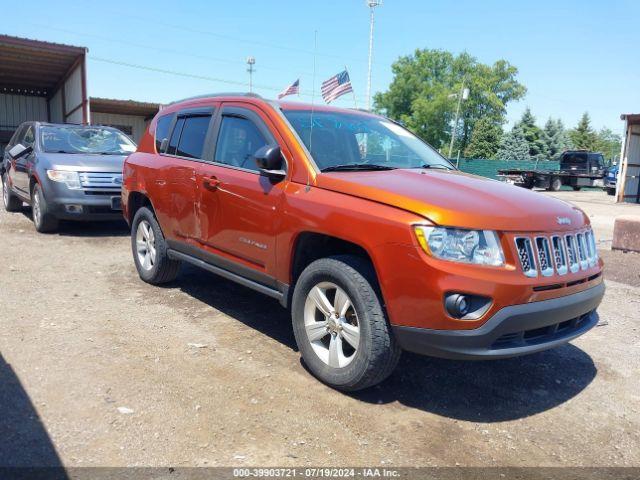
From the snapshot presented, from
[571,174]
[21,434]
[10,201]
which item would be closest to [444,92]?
[571,174]

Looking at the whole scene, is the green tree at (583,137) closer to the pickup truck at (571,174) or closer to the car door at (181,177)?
the pickup truck at (571,174)

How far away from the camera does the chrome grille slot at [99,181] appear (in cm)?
795

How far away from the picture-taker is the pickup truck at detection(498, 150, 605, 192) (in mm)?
27609

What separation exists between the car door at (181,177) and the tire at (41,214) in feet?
12.2

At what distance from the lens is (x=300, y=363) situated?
12.6 feet

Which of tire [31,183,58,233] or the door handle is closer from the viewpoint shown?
the door handle

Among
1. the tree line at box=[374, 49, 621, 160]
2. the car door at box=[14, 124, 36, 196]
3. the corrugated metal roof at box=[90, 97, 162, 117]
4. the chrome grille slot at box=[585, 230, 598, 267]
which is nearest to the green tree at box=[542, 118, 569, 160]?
the tree line at box=[374, 49, 621, 160]

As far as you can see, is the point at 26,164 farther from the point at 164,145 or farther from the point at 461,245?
the point at 461,245

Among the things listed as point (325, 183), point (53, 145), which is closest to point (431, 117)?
point (53, 145)

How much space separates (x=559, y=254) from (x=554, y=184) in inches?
1130

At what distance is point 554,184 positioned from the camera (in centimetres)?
2930

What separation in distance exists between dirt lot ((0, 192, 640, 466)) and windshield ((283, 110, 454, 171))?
1.50m

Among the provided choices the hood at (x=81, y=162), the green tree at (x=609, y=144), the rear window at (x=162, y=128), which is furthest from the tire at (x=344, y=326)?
the green tree at (x=609, y=144)

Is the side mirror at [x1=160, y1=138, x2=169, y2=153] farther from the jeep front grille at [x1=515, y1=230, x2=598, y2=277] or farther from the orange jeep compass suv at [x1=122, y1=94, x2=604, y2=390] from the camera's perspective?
the jeep front grille at [x1=515, y1=230, x2=598, y2=277]
